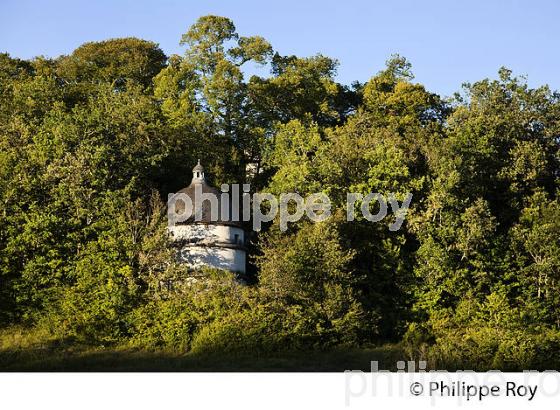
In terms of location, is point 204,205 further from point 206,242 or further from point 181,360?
point 181,360

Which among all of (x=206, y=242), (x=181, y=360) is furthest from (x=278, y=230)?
(x=181, y=360)

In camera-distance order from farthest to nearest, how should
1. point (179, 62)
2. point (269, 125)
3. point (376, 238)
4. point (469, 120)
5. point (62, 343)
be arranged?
1. point (179, 62)
2. point (269, 125)
3. point (469, 120)
4. point (376, 238)
5. point (62, 343)

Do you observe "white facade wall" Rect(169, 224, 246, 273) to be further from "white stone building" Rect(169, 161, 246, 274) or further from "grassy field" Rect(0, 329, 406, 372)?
"grassy field" Rect(0, 329, 406, 372)

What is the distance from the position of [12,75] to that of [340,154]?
25.5 m

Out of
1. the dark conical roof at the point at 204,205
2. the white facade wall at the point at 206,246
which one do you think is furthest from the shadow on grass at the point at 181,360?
the dark conical roof at the point at 204,205

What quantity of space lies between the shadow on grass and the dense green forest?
0.94 metres

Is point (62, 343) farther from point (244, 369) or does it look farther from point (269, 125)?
point (269, 125)

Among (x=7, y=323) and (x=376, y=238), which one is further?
(x=376, y=238)

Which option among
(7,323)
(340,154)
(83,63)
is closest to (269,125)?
(340,154)

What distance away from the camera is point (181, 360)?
43.3 meters

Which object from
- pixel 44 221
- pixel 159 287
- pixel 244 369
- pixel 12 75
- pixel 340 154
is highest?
pixel 12 75

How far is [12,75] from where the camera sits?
2704 inches

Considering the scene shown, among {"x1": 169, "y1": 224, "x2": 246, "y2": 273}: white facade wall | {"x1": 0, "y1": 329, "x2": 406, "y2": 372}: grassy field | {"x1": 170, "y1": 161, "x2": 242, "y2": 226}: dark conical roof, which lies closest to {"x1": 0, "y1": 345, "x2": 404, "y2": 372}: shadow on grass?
{"x1": 0, "y1": 329, "x2": 406, "y2": 372}: grassy field

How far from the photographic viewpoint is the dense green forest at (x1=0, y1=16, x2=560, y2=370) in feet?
155
